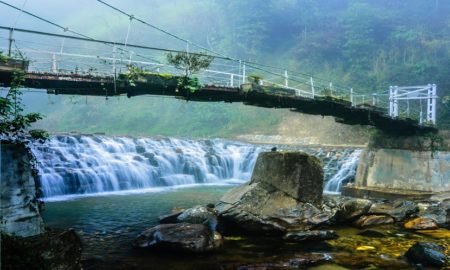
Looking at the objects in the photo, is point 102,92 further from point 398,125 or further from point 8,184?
point 398,125

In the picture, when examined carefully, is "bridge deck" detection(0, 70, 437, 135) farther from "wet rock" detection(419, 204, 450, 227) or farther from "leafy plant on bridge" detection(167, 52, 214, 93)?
"wet rock" detection(419, 204, 450, 227)

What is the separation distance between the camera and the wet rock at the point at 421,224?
1364 centimetres

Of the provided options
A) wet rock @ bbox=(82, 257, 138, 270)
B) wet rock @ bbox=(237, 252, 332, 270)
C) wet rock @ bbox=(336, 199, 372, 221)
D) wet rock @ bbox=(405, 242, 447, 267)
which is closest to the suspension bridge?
wet rock @ bbox=(82, 257, 138, 270)

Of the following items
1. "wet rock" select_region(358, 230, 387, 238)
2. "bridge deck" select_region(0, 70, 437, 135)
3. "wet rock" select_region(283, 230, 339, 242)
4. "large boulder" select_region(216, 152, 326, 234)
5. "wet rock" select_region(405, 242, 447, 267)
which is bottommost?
"wet rock" select_region(358, 230, 387, 238)

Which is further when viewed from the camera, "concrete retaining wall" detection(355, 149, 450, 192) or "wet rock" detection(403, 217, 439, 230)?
"concrete retaining wall" detection(355, 149, 450, 192)

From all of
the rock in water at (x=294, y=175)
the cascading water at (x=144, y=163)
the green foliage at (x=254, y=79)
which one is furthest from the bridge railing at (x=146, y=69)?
the cascading water at (x=144, y=163)

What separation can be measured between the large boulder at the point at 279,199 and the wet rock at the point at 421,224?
2.83 meters

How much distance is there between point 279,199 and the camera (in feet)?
45.5

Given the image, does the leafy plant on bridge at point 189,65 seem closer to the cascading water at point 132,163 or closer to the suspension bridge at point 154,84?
the suspension bridge at point 154,84

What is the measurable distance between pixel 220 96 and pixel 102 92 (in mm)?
4990

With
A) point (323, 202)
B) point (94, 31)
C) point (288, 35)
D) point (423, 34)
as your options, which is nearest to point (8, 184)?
point (323, 202)

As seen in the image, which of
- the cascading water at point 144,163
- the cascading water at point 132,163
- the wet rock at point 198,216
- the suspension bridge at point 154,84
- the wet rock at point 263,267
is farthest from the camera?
the cascading water at point 144,163

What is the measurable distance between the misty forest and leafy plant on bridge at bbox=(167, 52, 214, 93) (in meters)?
0.05

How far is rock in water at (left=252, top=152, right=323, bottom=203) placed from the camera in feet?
46.4
